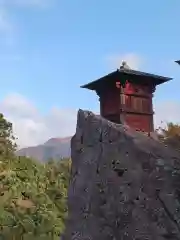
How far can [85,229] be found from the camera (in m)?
4.45

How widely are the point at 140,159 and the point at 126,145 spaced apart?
0.94ft

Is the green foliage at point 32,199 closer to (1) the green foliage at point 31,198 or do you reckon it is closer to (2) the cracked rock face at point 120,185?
(1) the green foliage at point 31,198

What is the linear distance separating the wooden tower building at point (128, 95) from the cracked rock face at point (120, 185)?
0.82 m

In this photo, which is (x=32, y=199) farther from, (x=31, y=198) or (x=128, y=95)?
(x=128, y=95)

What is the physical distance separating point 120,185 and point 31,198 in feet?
26.3

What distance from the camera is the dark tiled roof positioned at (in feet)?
18.8

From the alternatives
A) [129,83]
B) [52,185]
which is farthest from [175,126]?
[129,83]

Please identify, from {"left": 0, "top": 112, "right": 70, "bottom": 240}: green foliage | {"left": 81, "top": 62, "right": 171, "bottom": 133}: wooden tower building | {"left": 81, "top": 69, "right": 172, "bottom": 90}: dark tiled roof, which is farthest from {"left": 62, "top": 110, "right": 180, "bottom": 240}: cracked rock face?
{"left": 0, "top": 112, "right": 70, "bottom": 240}: green foliage

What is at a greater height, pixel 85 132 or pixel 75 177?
pixel 85 132

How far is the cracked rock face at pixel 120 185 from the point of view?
3738 millimetres

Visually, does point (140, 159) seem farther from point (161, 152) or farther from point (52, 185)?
point (52, 185)

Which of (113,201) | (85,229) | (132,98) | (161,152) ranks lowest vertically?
(85,229)

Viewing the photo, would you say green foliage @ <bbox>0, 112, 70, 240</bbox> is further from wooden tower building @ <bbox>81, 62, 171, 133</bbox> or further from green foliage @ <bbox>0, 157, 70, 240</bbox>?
wooden tower building @ <bbox>81, 62, 171, 133</bbox>

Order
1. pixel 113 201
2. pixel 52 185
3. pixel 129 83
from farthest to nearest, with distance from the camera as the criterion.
Answer: pixel 52 185 → pixel 129 83 → pixel 113 201
